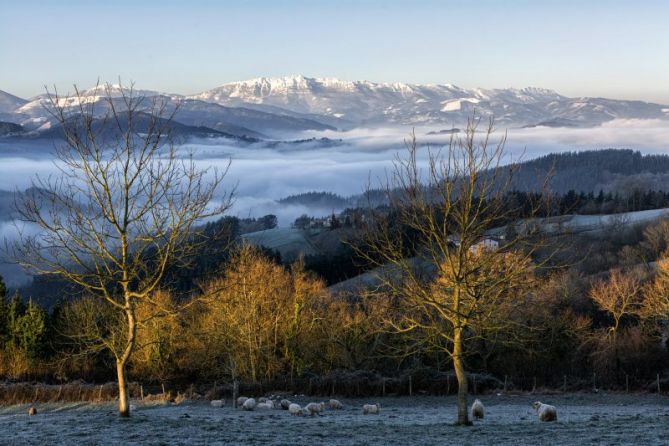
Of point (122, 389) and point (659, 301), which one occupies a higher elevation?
point (122, 389)

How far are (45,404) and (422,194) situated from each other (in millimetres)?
28480

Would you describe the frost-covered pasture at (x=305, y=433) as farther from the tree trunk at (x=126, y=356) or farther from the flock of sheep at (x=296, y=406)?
the flock of sheep at (x=296, y=406)

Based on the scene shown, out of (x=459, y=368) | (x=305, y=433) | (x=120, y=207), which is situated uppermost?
(x=120, y=207)

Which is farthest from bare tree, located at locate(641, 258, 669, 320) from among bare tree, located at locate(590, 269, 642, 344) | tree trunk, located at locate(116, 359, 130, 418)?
tree trunk, located at locate(116, 359, 130, 418)

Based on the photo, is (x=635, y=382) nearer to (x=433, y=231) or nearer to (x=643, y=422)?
(x=643, y=422)

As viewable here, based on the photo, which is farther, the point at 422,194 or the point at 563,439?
the point at 422,194

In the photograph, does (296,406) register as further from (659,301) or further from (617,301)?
(617,301)

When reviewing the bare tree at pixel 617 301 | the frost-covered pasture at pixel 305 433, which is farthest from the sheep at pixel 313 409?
the bare tree at pixel 617 301

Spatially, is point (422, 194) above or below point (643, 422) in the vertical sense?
above

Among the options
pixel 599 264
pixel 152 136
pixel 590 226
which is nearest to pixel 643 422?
pixel 152 136

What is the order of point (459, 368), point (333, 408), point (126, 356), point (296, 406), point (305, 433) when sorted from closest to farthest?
1. point (305, 433)
2. point (126, 356)
3. point (459, 368)
4. point (296, 406)
5. point (333, 408)

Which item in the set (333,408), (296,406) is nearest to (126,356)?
(296,406)

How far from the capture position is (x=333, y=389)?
159 feet

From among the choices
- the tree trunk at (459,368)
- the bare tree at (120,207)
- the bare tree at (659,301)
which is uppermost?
the bare tree at (120,207)
